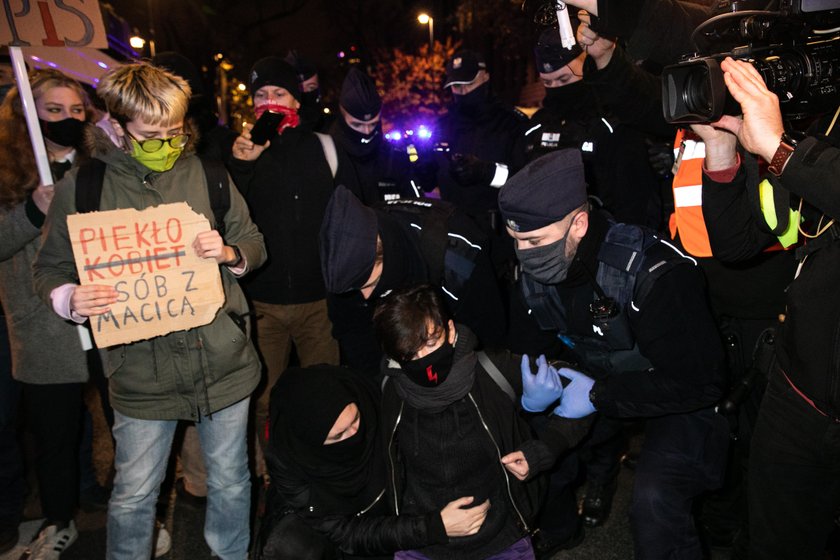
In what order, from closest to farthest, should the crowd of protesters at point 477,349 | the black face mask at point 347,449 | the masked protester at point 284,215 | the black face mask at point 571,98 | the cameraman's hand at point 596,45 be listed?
the crowd of protesters at point 477,349 < the black face mask at point 347,449 < the cameraman's hand at point 596,45 < the masked protester at point 284,215 < the black face mask at point 571,98

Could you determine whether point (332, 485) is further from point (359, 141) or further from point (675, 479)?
point (359, 141)

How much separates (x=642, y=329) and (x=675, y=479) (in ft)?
2.04

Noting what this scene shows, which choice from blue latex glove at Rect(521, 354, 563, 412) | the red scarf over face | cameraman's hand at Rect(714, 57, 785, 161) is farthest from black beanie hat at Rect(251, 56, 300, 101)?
cameraman's hand at Rect(714, 57, 785, 161)

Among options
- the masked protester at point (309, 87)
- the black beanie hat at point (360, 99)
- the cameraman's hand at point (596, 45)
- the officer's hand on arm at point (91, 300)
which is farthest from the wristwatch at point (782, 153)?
the masked protester at point (309, 87)

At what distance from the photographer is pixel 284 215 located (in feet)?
10.3

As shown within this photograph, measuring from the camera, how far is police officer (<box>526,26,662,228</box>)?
334cm

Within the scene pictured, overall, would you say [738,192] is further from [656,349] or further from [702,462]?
[702,462]

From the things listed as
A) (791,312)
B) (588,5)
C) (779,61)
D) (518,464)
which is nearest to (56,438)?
(518,464)

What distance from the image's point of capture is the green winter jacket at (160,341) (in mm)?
2225

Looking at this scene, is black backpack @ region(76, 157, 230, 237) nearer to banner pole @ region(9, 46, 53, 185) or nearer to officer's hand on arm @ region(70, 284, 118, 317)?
officer's hand on arm @ region(70, 284, 118, 317)

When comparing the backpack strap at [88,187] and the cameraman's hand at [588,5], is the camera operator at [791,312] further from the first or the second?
the backpack strap at [88,187]

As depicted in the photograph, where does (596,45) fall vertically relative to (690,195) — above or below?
above

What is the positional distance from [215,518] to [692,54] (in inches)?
107

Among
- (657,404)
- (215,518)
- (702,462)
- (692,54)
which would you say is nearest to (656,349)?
(657,404)
